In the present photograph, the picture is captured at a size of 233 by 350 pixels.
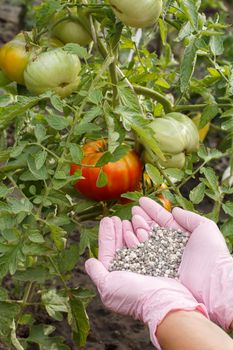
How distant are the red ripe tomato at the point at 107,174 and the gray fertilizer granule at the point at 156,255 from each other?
125 mm

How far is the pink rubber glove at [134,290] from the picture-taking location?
1.38m

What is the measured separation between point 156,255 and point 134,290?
0.46 ft

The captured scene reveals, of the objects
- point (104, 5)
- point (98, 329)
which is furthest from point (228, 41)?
point (104, 5)

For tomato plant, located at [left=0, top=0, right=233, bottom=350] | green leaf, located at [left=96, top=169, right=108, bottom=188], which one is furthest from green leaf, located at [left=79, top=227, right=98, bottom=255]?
green leaf, located at [left=96, top=169, right=108, bottom=188]

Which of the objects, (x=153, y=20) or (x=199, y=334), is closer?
(x=199, y=334)

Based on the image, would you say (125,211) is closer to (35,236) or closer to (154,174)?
(154,174)

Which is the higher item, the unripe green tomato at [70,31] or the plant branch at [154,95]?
the unripe green tomato at [70,31]

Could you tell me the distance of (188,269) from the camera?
5.06ft

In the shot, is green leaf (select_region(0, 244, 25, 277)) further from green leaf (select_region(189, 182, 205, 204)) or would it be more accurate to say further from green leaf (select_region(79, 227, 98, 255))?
green leaf (select_region(189, 182, 205, 204))

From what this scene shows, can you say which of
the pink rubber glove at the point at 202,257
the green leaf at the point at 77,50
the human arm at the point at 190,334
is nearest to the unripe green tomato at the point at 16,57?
the green leaf at the point at 77,50

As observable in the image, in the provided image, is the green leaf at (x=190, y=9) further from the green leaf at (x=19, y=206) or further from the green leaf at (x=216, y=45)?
the green leaf at (x=19, y=206)

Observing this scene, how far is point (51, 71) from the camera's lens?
153 cm

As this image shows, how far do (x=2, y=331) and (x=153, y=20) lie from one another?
0.73 m

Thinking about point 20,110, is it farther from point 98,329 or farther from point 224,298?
point 98,329
